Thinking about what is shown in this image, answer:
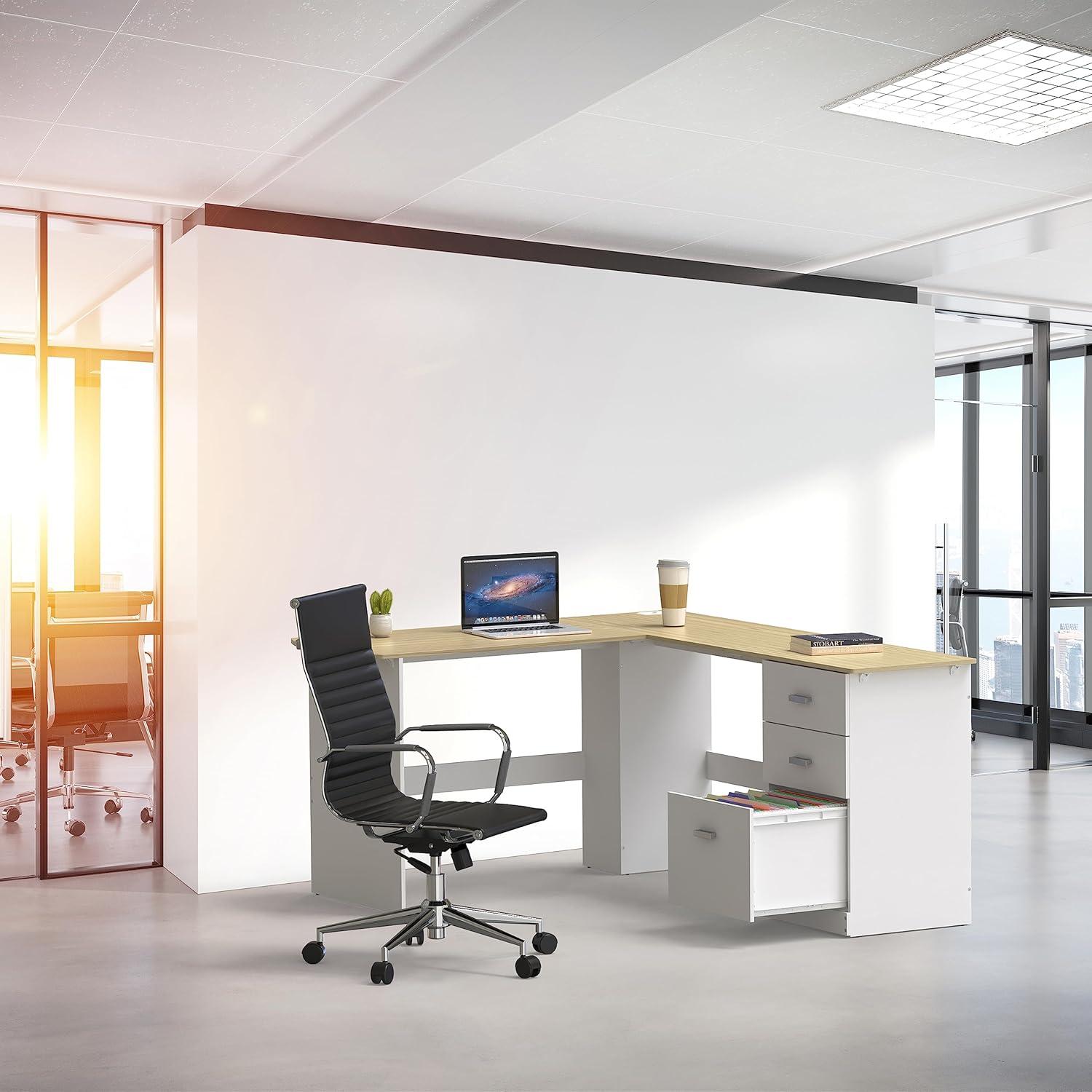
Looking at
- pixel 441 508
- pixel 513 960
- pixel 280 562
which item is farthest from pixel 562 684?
pixel 513 960

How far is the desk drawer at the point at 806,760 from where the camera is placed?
461 cm

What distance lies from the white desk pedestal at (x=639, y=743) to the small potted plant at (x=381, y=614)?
1015mm

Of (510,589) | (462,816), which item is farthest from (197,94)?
Answer: (462,816)

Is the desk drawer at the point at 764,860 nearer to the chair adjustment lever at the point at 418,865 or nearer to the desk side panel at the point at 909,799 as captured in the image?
the desk side panel at the point at 909,799

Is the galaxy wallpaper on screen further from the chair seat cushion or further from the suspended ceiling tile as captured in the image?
the suspended ceiling tile

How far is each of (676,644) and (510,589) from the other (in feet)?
2.38

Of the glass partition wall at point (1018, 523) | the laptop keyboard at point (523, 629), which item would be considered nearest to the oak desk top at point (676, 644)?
the laptop keyboard at point (523, 629)

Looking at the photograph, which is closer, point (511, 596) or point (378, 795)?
point (378, 795)

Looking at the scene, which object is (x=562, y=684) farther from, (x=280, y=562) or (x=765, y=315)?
(x=765, y=315)

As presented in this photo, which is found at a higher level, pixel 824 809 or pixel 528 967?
pixel 824 809

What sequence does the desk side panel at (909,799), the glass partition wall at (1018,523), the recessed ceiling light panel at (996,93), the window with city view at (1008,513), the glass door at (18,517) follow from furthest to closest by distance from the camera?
the window with city view at (1008,513)
the glass partition wall at (1018,523)
the glass door at (18,517)
the desk side panel at (909,799)
the recessed ceiling light panel at (996,93)

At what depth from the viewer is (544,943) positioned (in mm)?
4473

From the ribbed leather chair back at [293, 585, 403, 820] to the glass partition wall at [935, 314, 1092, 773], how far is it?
191 inches

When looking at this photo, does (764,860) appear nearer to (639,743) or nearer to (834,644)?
(834,644)
